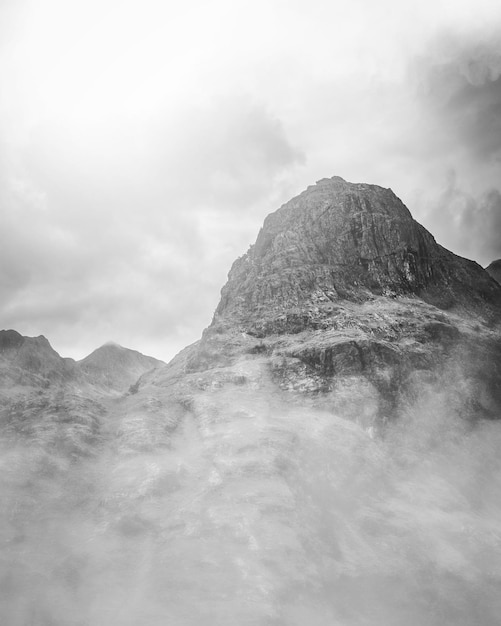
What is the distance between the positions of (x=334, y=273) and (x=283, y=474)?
10245 centimetres

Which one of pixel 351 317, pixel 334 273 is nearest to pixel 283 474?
pixel 351 317

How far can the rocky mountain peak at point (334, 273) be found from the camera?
164750mm

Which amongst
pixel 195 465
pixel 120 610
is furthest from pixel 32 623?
pixel 195 465

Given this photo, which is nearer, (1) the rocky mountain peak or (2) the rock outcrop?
(2) the rock outcrop

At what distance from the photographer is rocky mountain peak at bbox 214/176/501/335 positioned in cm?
16475

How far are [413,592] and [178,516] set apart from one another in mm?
42421

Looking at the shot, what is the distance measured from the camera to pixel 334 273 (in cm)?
17488

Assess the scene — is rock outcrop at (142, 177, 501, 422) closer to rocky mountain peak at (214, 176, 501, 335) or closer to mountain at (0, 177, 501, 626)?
rocky mountain peak at (214, 176, 501, 335)

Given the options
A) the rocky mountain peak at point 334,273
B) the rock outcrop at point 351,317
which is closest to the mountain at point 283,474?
the rock outcrop at point 351,317

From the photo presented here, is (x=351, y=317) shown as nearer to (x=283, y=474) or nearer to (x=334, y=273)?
(x=334, y=273)

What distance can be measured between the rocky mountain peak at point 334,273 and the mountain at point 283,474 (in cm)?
125

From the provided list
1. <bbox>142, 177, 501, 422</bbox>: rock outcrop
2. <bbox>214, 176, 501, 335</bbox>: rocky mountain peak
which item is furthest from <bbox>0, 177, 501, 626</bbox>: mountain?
<bbox>214, 176, 501, 335</bbox>: rocky mountain peak

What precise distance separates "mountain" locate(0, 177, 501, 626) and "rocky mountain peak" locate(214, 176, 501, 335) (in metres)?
1.25

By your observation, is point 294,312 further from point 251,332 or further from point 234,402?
point 234,402
